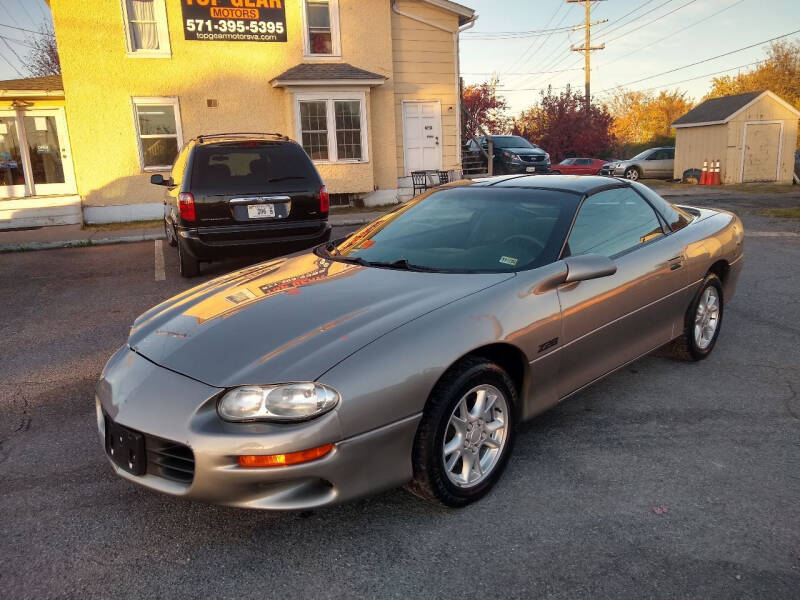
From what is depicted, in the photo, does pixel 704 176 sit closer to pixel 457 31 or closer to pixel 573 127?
pixel 573 127

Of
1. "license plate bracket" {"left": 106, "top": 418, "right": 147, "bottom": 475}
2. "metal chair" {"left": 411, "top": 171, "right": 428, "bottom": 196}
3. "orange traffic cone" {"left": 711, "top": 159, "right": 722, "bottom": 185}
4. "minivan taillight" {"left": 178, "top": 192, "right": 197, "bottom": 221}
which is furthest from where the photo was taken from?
"orange traffic cone" {"left": 711, "top": 159, "right": 722, "bottom": 185}

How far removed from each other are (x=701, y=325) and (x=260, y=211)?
16.2 feet

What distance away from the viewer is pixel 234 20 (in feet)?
48.5

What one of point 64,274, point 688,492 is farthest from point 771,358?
point 64,274

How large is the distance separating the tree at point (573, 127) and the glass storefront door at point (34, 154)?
2637 cm

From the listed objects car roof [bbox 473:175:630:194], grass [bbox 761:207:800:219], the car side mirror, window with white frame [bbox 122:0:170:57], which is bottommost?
grass [bbox 761:207:800:219]

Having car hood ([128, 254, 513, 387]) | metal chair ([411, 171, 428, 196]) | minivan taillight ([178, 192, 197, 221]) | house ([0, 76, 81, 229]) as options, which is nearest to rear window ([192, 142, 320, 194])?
minivan taillight ([178, 192, 197, 221])

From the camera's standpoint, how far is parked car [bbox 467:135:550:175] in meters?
20.9

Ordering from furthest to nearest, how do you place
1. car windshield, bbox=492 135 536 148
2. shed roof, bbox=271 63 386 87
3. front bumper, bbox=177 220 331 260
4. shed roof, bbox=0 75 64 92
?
car windshield, bbox=492 135 536 148 → shed roof, bbox=271 63 386 87 → shed roof, bbox=0 75 64 92 → front bumper, bbox=177 220 331 260

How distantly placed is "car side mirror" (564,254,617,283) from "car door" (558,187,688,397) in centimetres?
10

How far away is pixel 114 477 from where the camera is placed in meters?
3.19

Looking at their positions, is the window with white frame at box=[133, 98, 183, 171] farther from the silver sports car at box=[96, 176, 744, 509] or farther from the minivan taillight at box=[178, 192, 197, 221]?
the silver sports car at box=[96, 176, 744, 509]

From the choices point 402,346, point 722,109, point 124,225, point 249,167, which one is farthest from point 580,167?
point 402,346

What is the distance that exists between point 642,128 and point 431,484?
71.3m
